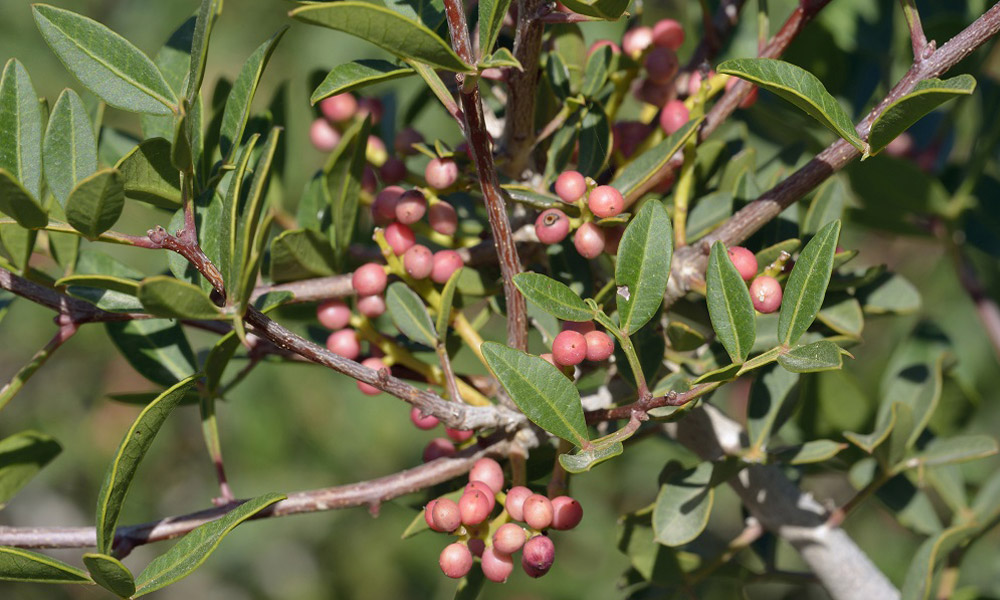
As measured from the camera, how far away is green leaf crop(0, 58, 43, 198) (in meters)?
0.77

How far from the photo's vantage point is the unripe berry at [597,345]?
796 mm

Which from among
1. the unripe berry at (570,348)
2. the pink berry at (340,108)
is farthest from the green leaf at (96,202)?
the pink berry at (340,108)

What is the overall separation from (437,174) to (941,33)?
2.45ft

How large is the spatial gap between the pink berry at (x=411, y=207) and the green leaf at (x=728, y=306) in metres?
0.32

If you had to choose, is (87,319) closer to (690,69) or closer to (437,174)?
(437,174)

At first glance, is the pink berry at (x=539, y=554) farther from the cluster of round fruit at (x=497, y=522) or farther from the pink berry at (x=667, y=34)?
the pink berry at (x=667, y=34)

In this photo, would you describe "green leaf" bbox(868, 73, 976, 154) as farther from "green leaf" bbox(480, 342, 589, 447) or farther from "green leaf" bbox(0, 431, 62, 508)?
"green leaf" bbox(0, 431, 62, 508)

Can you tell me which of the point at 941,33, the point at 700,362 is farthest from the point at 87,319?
the point at 941,33

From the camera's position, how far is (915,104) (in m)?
0.69

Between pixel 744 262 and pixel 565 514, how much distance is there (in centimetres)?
28

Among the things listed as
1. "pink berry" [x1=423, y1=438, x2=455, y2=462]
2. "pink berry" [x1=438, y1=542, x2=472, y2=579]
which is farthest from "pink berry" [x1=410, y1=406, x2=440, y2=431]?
"pink berry" [x1=438, y1=542, x2=472, y2=579]

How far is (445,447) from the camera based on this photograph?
987 mm

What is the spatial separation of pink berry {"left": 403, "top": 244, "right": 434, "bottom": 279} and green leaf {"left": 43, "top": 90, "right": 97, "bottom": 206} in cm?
30

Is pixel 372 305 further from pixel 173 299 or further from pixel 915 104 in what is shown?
pixel 915 104
